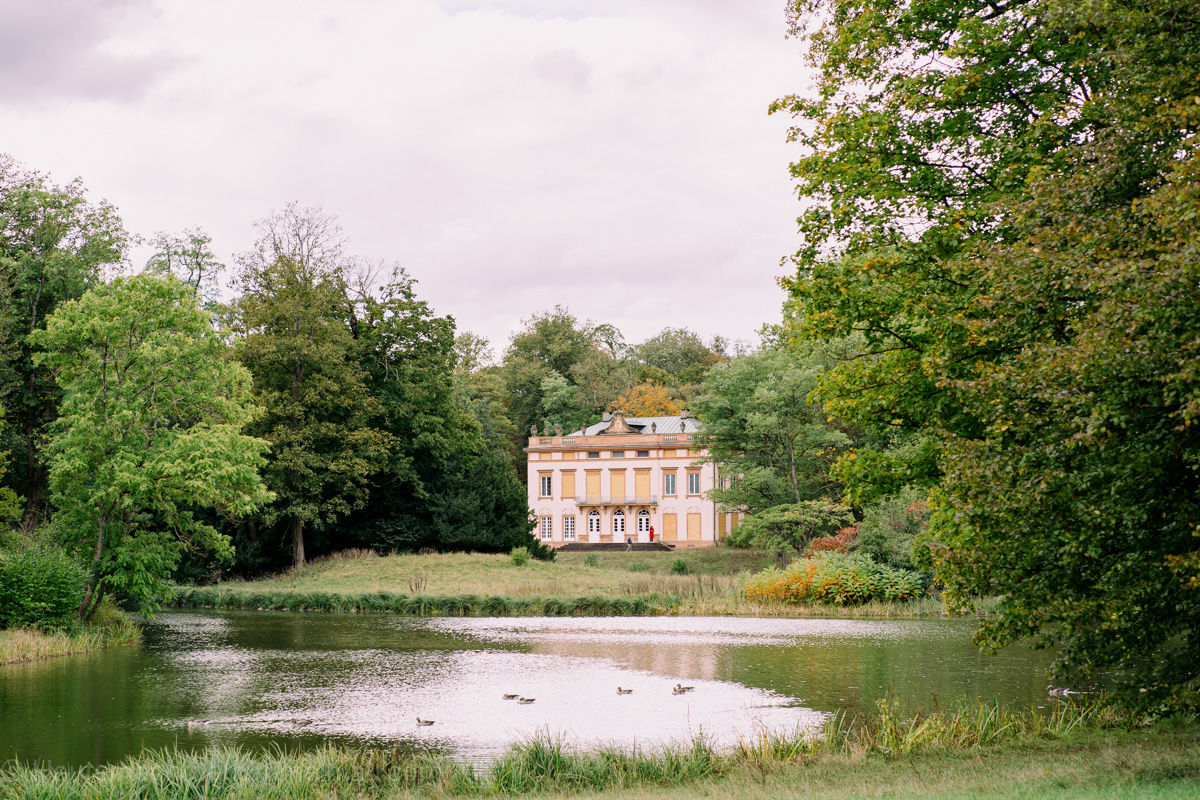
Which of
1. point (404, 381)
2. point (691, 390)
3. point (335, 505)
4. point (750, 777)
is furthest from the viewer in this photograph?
point (691, 390)

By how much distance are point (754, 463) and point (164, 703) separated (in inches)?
1041

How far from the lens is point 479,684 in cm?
1332

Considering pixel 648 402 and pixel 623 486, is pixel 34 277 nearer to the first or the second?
pixel 623 486

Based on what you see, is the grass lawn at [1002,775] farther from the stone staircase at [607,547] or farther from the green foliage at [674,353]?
the green foliage at [674,353]

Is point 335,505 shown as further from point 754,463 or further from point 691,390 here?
point 691,390

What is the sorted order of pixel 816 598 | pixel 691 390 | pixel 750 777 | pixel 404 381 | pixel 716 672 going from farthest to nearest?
pixel 691 390
pixel 404 381
pixel 816 598
pixel 716 672
pixel 750 777

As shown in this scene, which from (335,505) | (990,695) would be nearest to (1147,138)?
(990,695)

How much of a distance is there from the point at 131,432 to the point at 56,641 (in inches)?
180

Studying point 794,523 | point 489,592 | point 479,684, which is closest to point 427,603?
point 489,592

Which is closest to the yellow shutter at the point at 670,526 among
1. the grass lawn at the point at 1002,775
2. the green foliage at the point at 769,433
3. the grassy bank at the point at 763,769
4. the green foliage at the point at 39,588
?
the green foliage at the point at 769,433

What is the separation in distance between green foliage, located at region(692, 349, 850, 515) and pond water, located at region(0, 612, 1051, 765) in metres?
13.2

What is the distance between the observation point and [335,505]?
35.5 meters

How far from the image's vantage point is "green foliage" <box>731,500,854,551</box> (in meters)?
31.5

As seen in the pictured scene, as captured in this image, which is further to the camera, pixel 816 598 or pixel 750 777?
pixel 816 598
